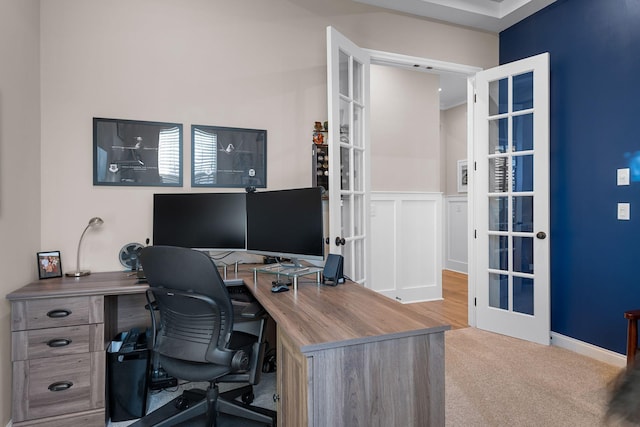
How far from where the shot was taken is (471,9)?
10.5 ft

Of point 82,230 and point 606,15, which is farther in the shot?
point 606,15

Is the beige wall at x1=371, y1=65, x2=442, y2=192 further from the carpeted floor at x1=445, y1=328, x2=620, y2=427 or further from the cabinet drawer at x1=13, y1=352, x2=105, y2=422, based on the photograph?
the cabinet drawer at x1=13, y1=352, x2=105, y2=422

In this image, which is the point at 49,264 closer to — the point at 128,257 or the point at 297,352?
the point at 128,257

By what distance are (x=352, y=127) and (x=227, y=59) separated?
1047mm

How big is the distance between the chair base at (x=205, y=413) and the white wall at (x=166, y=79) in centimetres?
97

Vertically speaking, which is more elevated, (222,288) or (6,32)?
(6,32)

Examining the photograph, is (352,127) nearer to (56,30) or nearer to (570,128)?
(570,128)

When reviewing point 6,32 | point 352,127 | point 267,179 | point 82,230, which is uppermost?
point 6,32

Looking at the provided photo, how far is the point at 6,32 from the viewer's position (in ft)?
6.15

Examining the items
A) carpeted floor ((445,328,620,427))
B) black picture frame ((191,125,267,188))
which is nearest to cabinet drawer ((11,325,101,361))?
black picture frame ((191,125,267,188))

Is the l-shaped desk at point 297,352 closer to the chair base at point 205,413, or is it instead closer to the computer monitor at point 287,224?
the computer monitor at point 287,224

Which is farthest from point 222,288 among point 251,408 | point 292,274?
point 251,408

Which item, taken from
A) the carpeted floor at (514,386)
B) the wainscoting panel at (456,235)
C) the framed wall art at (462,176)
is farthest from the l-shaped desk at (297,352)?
the framed wall art at (462,176)

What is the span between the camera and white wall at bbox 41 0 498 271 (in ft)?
7.56
